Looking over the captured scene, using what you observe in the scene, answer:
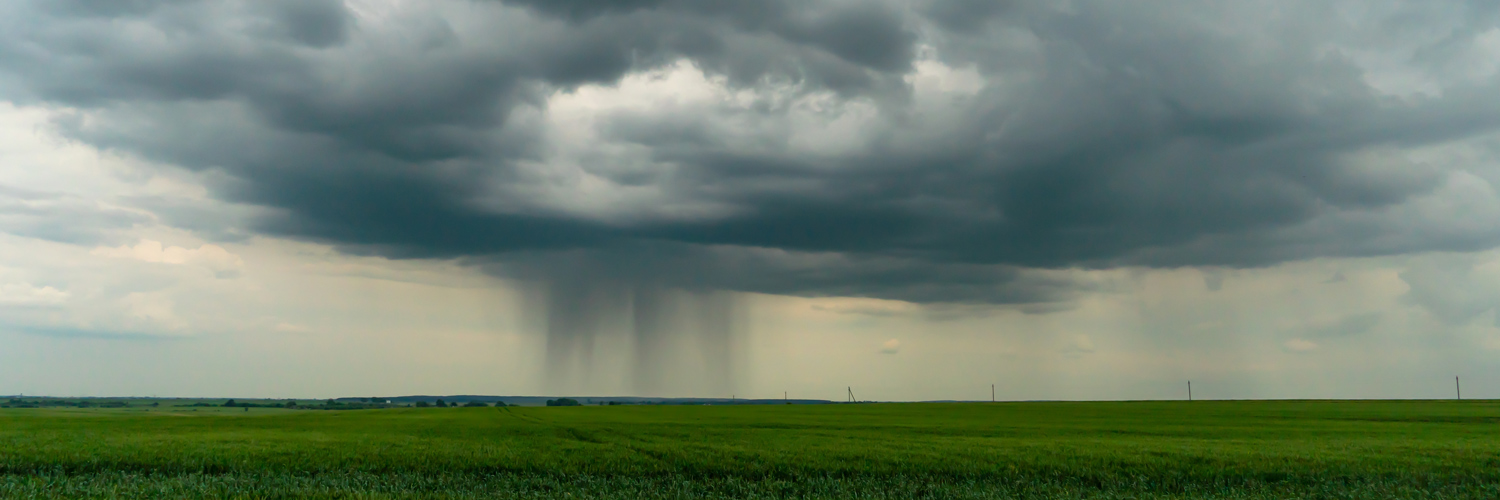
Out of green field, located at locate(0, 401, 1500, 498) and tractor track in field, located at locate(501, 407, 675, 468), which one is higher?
green field, located at locate(0, 401, 1500, 498)


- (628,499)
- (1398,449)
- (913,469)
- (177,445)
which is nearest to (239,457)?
(177,445)

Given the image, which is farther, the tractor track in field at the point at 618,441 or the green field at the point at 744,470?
the tractor track in field at the point at 618,441

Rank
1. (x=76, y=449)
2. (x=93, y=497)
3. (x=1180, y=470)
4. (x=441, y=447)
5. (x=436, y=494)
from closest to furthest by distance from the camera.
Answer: (x=93, y=497) → (x=436, y=494) → (x=1180, y=470) → (x=76, y=449) → (x=441, y=447)

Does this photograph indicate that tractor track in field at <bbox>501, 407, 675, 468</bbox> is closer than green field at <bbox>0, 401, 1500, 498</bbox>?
No

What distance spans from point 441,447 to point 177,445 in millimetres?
12945

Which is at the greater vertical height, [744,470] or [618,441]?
[744,470]

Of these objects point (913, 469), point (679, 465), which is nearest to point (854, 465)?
point (913, 469)

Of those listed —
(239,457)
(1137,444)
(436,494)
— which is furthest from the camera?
(1137,444)

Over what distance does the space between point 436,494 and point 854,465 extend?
16.4m

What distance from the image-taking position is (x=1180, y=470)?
3086cm

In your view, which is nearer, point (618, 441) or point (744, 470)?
point (744, 470)

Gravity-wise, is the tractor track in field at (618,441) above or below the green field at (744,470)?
below

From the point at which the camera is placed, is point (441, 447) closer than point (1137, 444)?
Yes

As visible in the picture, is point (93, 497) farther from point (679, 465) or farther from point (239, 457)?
point (679, 465)
